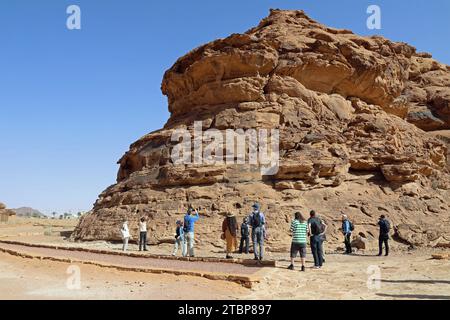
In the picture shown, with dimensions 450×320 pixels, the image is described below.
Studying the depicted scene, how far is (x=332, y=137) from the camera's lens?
69.4ft

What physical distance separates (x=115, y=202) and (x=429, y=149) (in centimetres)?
1859

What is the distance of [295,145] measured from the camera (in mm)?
20516

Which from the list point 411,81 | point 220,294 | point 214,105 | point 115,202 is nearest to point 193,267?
point 220,294

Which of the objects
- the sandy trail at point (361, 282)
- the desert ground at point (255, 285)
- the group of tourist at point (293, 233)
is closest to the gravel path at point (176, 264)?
the desert ground at point (255, 285)

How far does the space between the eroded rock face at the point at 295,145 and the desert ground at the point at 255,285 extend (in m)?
6.22

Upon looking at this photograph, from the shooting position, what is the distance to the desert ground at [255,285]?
7396 millimetres

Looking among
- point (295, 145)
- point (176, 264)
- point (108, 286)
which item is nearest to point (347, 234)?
point (295, 145)

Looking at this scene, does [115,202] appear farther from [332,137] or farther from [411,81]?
[411,81]

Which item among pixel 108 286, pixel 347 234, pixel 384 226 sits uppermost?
pixel 384 226

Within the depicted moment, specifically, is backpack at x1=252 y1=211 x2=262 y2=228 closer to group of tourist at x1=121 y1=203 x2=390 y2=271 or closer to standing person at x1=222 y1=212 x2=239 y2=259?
group of tourist at x1=121 y1=203 x2=390 y2=271

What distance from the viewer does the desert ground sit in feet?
24.3

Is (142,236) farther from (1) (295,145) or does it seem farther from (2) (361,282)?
(2) (361,282)

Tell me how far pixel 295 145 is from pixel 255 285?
1320 cm

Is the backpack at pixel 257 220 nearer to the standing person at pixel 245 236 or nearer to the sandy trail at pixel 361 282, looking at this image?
the sandy trail at pixel 361 282
